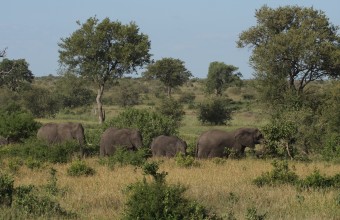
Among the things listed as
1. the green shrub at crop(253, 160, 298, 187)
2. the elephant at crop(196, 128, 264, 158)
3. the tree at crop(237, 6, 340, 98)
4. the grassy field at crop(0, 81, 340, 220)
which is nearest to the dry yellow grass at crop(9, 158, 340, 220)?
the grassy field at crop(0, 81, 340, 220)

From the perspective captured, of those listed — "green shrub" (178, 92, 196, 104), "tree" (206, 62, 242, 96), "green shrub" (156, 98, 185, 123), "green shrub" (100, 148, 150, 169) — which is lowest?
"green shrub" (100, 148, 150, 169)

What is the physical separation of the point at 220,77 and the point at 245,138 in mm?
53919

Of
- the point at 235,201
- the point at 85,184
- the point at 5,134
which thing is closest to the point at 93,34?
the point at 5,134

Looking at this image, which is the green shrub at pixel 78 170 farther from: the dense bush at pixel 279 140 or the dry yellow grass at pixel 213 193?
the dense bush at pixel 279 140

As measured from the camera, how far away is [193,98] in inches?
2840

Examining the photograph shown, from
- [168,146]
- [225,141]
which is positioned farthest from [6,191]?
[225,141]

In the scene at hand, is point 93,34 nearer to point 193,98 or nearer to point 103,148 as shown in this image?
point 103,148

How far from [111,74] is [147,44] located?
3.72m

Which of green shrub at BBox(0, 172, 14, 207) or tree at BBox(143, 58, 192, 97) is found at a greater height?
tree at BBox(143, 58, 192, 97)

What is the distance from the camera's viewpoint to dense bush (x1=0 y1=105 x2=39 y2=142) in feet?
75.7

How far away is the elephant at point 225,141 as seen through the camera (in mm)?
20562

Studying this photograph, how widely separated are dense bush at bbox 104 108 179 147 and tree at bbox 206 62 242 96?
47877 mm

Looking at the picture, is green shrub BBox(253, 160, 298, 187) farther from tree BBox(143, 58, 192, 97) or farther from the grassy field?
tree BBox(143, 58, 192, 97)

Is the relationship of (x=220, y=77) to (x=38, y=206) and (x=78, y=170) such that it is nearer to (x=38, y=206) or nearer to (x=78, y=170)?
(x=78, y=170)
